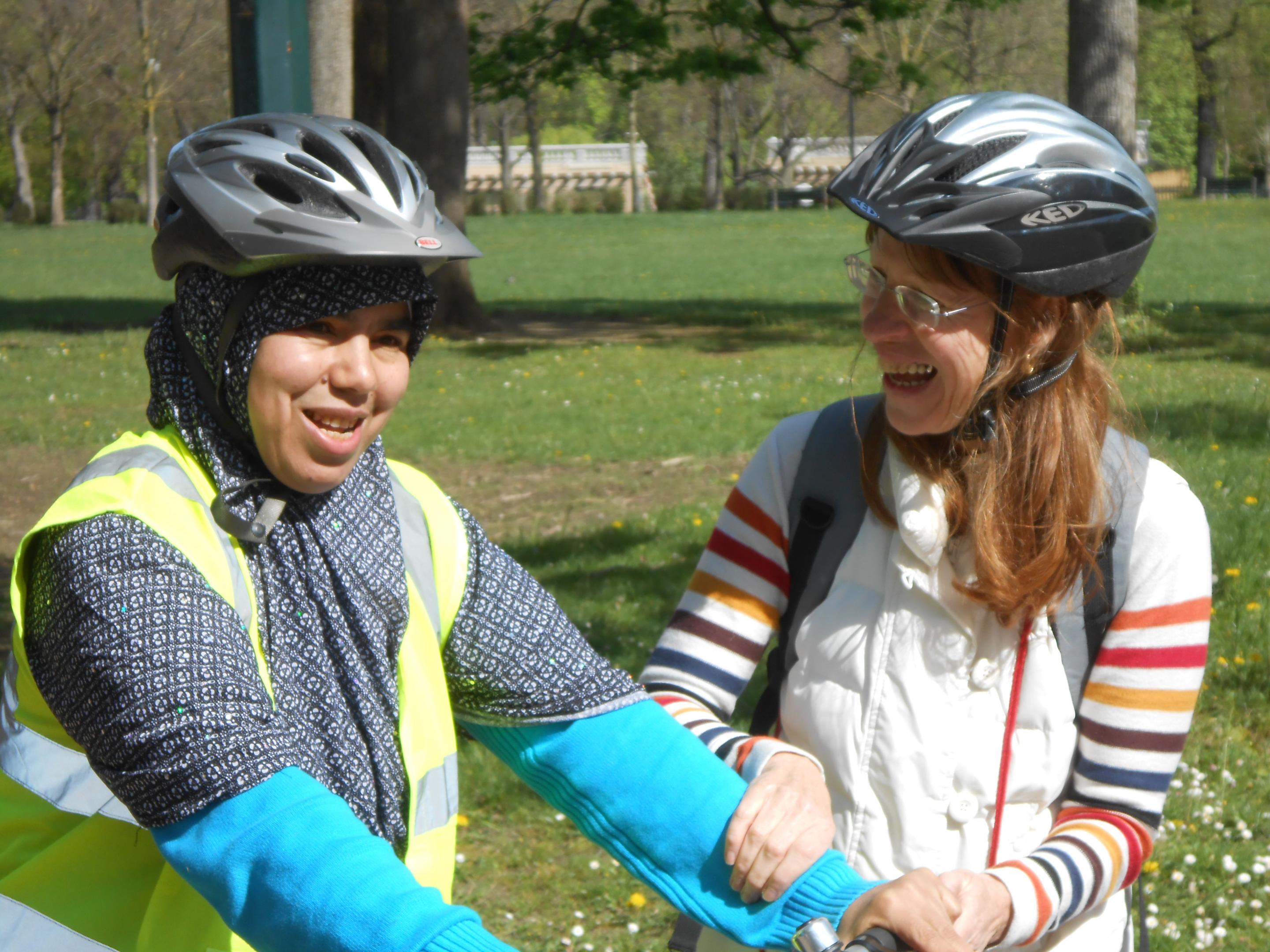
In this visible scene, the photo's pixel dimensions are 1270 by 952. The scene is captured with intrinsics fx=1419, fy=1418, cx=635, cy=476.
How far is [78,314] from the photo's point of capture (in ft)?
66.7

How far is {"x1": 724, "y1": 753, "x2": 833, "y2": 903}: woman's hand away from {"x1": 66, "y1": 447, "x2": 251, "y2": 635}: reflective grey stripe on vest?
0.78m

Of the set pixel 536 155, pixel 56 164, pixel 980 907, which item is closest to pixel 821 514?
pixel 980 907

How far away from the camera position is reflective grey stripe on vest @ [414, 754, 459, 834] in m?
2.05

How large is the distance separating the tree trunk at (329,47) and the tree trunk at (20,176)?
57.4 m

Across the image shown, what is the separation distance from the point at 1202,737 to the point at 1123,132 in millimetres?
10032

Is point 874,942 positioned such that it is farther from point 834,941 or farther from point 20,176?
point 20,176

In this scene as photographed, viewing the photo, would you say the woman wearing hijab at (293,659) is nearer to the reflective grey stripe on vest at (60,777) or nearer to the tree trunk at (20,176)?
the reflective grey stripe on vest at (60,777)

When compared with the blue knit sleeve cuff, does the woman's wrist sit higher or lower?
lower

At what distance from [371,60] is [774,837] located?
15467 mm

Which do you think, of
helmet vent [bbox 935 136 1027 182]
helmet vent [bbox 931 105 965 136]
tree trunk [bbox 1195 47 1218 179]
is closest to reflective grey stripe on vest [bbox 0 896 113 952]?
helmet vent [bbox 935 136 1027 182]

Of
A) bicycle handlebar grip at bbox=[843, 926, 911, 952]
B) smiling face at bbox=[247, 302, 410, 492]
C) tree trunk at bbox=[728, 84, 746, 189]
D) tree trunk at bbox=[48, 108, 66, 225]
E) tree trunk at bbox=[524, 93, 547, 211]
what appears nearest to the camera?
bicycle handlebar grip at bbox=[843, 926, 911, 952]

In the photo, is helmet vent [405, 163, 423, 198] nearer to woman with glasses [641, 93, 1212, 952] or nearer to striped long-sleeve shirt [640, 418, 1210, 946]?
woman with glasses [641, 93, 1212, 952]

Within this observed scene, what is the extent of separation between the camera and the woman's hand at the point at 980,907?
6.61 ft

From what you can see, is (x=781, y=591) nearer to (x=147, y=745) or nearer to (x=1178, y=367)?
(x=147, y=745)
